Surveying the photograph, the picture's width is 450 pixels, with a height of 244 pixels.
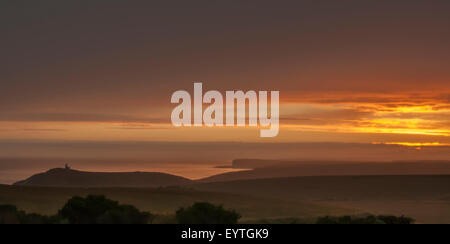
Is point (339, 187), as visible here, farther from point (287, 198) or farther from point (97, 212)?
point (97, 212)

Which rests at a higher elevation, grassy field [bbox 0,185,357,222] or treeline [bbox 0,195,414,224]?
grassy field [bbox 0,185,357,222]

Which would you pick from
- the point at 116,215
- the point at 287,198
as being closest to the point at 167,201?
the point at 116,215

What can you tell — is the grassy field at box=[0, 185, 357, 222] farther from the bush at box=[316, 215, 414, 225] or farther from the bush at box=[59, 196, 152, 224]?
the bush at box=[59, 196, 152, 224]

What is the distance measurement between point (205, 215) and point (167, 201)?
26254mm

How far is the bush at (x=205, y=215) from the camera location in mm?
30438

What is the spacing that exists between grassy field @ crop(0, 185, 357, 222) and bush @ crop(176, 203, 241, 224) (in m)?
9.99

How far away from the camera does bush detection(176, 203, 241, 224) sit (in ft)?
99.9

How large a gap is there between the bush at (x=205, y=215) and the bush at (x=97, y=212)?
1682mm

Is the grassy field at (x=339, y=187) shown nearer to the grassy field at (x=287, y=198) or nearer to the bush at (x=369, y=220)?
the grassy field at (x=287, y=198)

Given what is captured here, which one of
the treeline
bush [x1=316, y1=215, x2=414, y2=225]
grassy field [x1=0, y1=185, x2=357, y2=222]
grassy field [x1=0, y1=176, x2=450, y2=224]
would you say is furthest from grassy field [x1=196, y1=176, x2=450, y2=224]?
the treeline

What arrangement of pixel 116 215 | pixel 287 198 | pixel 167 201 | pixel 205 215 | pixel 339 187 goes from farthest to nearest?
pixel 339 187
pixel 287 198
pixel 167 201
pixel 205 215
pixel 116 215

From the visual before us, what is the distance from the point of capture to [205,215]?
3119 centimetres
